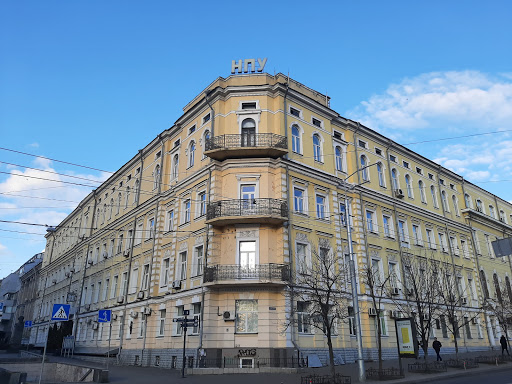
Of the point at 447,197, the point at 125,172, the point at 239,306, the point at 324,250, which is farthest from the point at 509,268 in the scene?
the point at 125,172

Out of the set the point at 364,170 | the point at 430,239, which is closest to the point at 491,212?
the point at 430,239

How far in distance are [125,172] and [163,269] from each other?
16.1 meters

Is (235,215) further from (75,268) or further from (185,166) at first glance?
(75,268)

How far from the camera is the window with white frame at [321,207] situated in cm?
2781

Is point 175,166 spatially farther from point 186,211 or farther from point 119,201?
point 119,201

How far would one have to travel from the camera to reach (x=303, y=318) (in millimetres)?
24016

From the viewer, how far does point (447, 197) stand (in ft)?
137

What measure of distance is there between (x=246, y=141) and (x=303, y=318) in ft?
38.6

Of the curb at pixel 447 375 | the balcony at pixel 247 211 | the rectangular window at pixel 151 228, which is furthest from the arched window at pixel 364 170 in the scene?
the rectangular window at pixel 151 228

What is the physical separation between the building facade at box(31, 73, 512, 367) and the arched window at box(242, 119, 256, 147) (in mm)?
100

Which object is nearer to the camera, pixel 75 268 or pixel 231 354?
pixel 231 354

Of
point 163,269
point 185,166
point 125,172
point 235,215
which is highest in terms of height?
point 125,172

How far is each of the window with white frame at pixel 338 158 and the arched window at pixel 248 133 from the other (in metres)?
7.68

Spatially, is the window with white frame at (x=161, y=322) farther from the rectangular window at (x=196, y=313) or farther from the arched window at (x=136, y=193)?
the arched window at (x=136, y=193)
